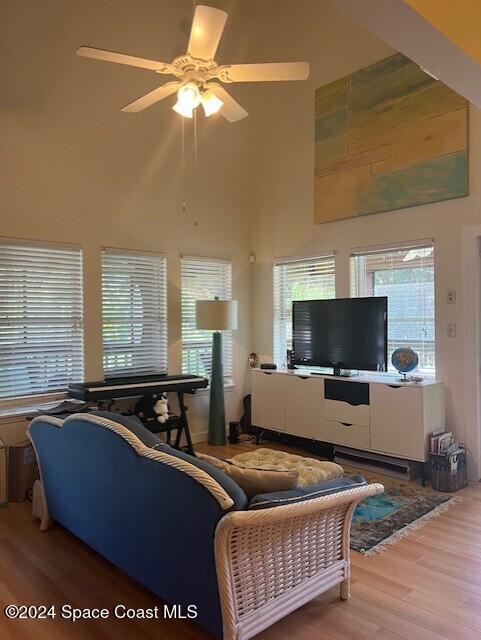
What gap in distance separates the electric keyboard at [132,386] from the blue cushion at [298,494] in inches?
96.2

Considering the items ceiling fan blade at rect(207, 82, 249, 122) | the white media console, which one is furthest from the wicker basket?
ceiling fan blade at rect(207, 82, 249, 122)

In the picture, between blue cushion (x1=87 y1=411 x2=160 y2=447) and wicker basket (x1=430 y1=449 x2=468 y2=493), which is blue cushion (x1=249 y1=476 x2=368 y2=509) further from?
wicker basket (x1=430 y1=449 x2=468 y2=493)

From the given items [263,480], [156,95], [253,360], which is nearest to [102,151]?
[156,95]

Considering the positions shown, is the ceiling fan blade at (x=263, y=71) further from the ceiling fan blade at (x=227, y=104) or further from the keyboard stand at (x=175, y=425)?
the keyboard stand at (x=175, y=425)

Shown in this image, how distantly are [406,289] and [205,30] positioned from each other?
114 inches

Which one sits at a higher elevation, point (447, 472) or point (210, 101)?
point (210, 101)

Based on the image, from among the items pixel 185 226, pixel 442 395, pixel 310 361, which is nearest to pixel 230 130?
pixel 185 226

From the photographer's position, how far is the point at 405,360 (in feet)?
13.8

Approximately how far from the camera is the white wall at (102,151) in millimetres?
4121

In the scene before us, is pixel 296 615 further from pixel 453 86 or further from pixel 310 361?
pixel 310 361

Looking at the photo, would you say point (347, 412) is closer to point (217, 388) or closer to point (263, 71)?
point (217, 388)

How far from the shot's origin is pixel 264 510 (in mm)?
1820

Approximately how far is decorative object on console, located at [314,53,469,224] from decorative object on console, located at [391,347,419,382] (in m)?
1.38

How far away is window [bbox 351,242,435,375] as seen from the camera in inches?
171
